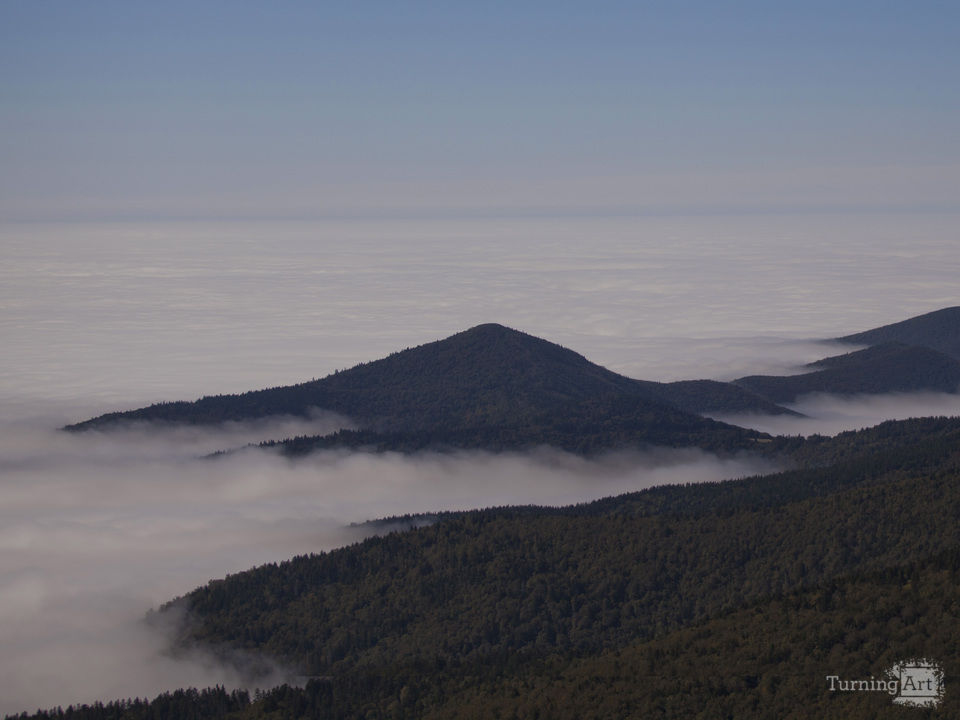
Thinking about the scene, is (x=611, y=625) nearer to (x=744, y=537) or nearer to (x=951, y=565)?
(x=744, y=537)

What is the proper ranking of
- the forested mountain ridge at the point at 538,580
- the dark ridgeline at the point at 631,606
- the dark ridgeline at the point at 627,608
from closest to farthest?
the dark ridgeline at the point at 627,608 < the dark ridgeline at the point at 631,606 < the forested mountain ridge at the point at 538,580

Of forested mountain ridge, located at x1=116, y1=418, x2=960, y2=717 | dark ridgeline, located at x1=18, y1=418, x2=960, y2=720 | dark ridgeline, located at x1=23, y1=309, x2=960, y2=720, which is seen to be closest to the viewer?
dark ridgeline, located at x1=23, y1=309, x2=960, y2=720

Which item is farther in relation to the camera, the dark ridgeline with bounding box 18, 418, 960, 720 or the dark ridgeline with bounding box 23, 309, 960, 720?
the dark ridgeline with bounding box 18, 418, 960, 720

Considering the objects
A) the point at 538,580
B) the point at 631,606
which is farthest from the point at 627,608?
the point at 538,580

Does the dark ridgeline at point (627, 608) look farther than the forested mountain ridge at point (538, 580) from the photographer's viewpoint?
No

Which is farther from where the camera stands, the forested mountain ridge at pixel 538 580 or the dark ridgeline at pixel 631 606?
the forested mountain ridge at pixel 538 580

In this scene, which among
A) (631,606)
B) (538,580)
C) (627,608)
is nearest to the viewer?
(627,608)

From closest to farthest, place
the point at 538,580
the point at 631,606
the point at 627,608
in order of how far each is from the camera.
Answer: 1. the point at 627,608
2. the point at 631,606
3. the point at 538,580

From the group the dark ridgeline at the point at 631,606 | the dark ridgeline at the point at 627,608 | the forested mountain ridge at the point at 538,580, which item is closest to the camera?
the dark ridgeline at the point at 627,608

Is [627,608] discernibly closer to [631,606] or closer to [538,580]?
[631,606]

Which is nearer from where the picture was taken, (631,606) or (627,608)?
(627,608)

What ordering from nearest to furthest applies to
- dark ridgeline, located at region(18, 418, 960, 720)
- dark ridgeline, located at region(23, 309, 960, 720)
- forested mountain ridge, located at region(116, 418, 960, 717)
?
dark ridgeline, located at region(23, 309, 960, 720) → dark ridgeline, located at region(18, 418, 960, 720) → forested mountain ridge, located at region(116, 418, 960, 717)

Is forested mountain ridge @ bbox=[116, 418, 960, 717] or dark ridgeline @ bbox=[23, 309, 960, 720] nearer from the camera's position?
dark ridgeline @ bbox=[23, 309, 960, 720]
